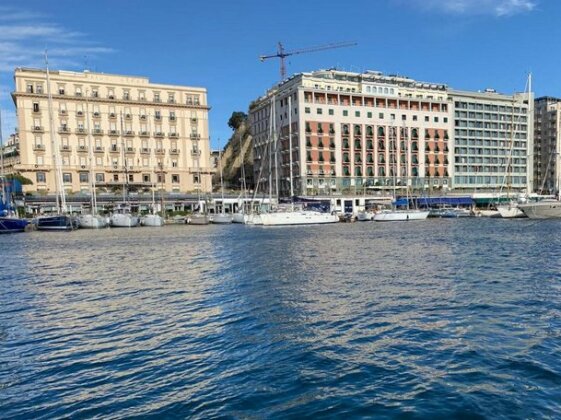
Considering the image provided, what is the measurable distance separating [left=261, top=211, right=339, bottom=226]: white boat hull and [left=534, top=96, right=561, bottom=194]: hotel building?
13599 cm

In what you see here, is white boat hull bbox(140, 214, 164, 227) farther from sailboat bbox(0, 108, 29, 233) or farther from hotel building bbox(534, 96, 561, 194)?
hotel building bbox(534, 96, 561, 194)

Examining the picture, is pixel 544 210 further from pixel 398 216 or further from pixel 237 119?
pixel 237 119

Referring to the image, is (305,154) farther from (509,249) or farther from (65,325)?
(65,325)

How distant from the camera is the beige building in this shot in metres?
107

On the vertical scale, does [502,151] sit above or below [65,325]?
above

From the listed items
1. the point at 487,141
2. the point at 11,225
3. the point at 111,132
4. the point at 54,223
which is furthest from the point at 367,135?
the point at 11,225

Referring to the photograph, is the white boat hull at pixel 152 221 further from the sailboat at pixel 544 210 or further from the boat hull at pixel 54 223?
the sailboat at pixel 544 210

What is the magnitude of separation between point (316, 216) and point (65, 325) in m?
65.5

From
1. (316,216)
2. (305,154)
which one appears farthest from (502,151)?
(316,216)

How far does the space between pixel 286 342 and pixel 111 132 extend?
112 m

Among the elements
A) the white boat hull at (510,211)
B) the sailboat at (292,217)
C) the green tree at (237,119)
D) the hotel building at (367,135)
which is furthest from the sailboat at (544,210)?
the green tree at (237,119)

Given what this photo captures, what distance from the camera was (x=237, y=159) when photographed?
163 m

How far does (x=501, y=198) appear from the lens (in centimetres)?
12256

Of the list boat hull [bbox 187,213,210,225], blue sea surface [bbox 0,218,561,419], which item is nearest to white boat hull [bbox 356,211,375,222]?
boat hull [bbox 187,213,210,225]
